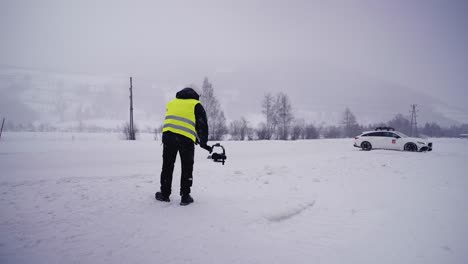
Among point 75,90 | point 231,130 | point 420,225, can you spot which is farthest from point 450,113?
point 75,90

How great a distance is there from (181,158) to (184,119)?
0.68 m

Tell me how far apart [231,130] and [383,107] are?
190 metres

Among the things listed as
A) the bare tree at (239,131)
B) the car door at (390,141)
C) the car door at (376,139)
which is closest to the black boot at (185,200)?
the car door at (376,139)

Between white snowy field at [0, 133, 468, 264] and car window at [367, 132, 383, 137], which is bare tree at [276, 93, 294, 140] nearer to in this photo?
car window at [367, 132, 383, 137]

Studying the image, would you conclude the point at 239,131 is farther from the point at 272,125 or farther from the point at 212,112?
the point at 272,125

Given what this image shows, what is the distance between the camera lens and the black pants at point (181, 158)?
12.8ft

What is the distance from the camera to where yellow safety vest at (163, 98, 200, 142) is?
391 centimetres

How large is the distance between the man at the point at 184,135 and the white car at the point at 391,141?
718 inches

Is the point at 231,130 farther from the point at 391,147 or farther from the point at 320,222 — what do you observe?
the point at 320,222

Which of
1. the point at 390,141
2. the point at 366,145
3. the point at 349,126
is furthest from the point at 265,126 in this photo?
the point at 349,126

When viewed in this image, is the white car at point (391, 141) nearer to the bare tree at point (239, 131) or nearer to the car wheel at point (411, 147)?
the car wheel at point (411, 147)

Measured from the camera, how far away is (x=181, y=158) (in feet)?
12.7

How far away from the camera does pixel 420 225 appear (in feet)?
11.2

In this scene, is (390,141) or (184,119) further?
(390,141)
